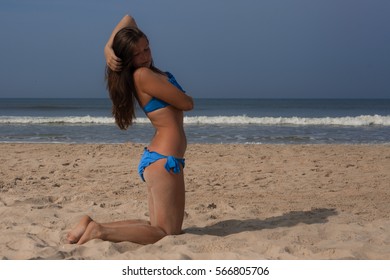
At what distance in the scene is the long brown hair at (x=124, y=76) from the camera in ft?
15.4

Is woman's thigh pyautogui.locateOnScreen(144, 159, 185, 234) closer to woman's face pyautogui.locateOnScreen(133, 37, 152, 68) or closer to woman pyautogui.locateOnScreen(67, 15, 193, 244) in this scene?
woman pyautogui.locateOnScreen(67, 15, 193, 244)

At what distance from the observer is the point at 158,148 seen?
15.9 feet

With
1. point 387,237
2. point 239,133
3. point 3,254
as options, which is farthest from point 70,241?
point 239,133

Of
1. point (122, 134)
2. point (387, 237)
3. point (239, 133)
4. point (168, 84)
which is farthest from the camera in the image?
point (239, 133)

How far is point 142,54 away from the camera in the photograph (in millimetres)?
4746

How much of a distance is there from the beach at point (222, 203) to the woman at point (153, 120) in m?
0.14

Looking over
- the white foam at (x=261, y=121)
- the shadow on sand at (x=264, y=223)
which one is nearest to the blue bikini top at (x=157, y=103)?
the shadow on sand at (x=264, y=223)

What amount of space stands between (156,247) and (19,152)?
27.6 feet

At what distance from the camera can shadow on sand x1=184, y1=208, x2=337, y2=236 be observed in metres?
5.34

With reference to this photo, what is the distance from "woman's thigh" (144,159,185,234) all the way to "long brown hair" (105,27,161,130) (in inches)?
22.5

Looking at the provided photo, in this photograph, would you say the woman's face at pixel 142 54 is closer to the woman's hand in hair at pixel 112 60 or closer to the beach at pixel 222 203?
the woman's hand in hair at pixel 112 60

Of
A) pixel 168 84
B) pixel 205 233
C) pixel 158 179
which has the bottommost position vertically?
pixel 205 233
